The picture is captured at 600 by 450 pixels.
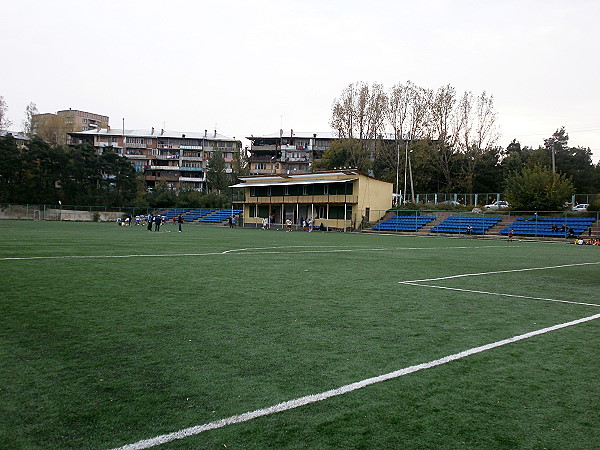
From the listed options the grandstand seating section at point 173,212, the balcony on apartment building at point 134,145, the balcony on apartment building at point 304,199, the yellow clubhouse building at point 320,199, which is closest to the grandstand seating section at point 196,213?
the grandstand seating section at point 173,212

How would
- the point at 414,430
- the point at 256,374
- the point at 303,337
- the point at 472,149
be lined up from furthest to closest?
the point at 472,149
the point at 303,337
the point at 256,374
the point at 414,430

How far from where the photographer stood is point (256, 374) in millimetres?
4867

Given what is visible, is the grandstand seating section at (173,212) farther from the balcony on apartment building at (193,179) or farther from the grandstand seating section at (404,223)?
the grandstand seating section at (404,223)

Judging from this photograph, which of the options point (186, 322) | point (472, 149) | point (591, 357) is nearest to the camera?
point (591, 357)

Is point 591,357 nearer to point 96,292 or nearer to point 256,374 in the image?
point 256,374

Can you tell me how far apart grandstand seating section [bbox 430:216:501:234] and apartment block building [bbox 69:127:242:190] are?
69.9m

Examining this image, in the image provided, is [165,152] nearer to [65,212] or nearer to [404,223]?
[65,212]

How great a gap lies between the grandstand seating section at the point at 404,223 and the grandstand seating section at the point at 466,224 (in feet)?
7.22

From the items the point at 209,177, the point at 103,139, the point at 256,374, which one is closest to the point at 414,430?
the point at 256,374

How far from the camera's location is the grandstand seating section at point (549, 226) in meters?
39.2

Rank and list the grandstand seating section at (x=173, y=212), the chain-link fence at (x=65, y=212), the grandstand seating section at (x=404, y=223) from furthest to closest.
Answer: the grandstand seating section at (x=173, y=212) < the chain-link fence at (x=65, y=212) < the grandstand seating section at (x=404, y=223)

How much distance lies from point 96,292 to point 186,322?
3.17 m

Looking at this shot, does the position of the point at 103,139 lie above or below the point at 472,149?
above

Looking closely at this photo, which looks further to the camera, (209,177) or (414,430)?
(209,177)
